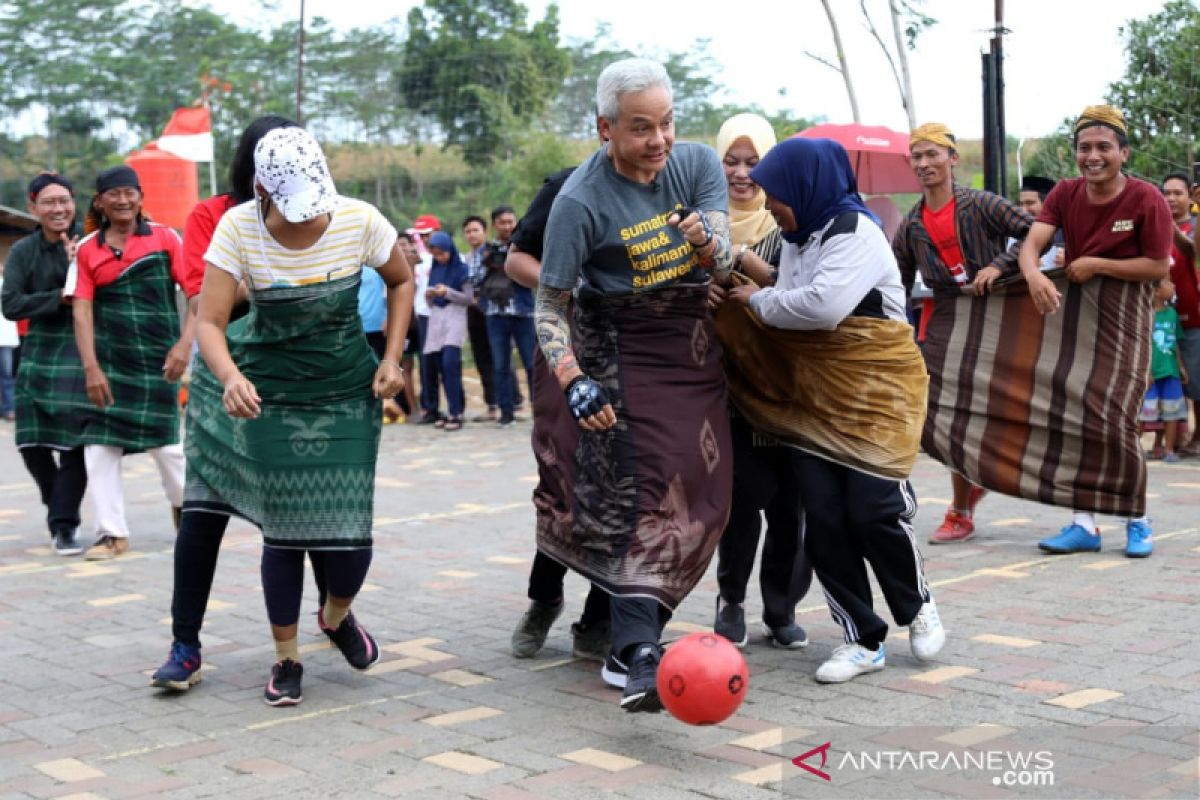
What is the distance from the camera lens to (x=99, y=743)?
15.5 feet

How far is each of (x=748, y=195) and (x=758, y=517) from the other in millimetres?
1168

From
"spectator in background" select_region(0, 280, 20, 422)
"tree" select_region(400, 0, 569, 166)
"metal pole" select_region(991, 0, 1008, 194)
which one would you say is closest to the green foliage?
"tree" select_region(400, 0, 569, 166)

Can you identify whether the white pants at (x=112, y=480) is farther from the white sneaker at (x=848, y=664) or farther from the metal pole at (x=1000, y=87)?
the metal pole at (x=1000, y=87)

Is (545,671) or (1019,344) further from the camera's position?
(1019,344)

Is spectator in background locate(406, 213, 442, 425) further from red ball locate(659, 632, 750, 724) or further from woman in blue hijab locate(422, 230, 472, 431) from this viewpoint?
red ball locate(659, 632, 750, 724)

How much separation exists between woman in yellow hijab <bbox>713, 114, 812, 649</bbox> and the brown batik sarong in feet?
1.67

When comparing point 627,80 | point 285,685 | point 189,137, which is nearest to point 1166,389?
point 627,80

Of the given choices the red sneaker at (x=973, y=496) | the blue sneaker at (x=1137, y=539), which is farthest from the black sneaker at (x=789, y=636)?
the red sneaker at (x=973, y=496)

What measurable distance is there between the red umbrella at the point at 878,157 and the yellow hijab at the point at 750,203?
773 cm

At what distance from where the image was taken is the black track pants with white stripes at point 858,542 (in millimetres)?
5141

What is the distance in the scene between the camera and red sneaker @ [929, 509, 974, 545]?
793cm

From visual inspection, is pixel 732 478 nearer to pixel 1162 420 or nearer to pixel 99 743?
pixel 99 743

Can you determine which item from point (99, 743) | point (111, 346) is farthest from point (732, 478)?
point (111, 346)

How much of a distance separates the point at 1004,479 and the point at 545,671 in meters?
3.12
